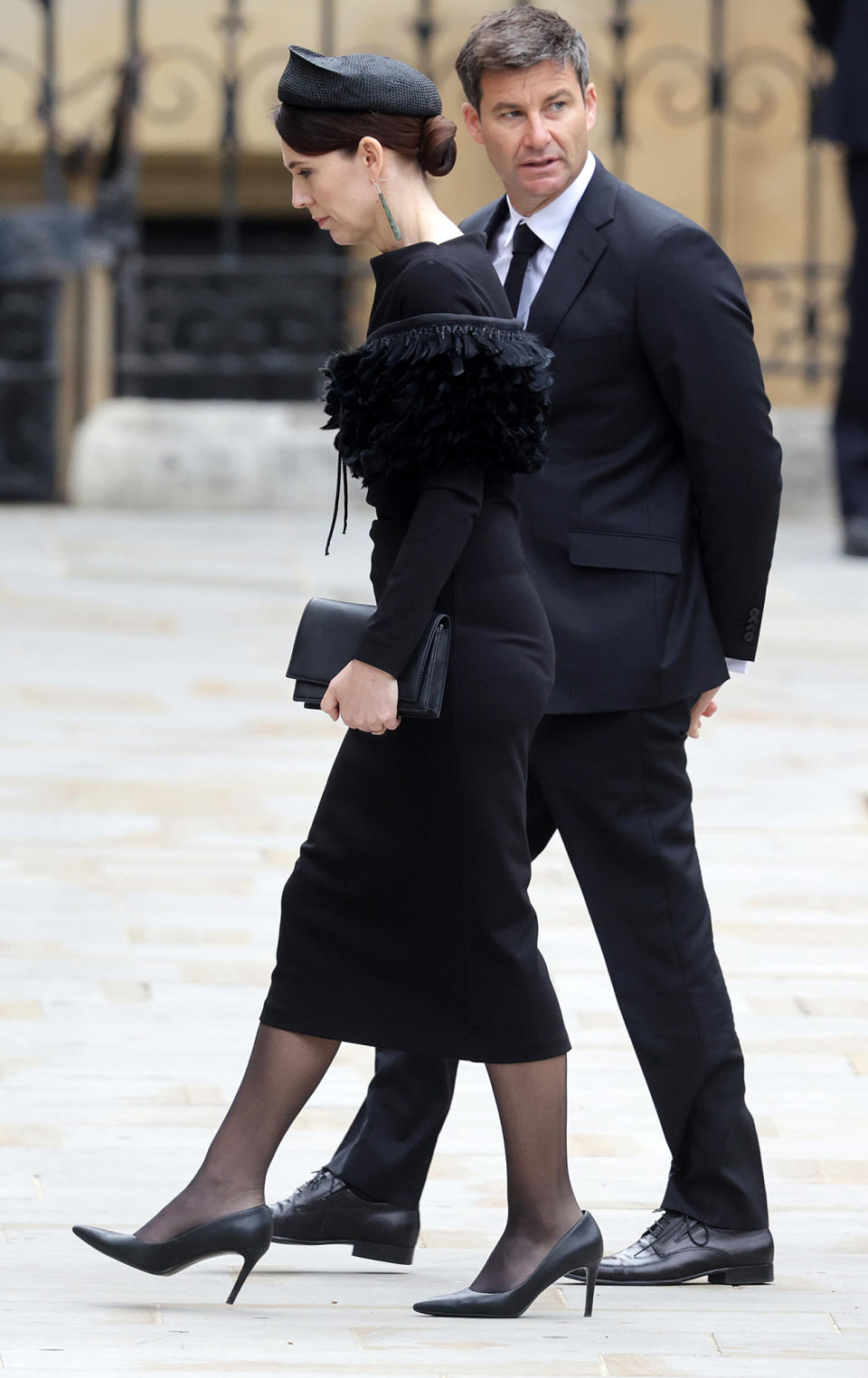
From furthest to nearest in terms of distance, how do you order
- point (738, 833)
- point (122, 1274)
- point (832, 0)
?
point (832, 0) < point (738, 833) < point (122, 1274)

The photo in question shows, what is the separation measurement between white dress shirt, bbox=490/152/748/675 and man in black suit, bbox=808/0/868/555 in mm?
5618

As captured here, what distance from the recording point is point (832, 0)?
8.71m

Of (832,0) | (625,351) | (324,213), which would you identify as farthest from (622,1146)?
(832,0)

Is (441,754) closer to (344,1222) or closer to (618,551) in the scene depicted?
(618,551)

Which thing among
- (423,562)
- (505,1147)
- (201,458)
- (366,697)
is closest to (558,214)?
(423,562)

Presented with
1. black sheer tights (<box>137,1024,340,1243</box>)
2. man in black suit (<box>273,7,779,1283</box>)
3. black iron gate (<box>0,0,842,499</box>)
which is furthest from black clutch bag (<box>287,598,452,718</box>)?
black iron gate (<box>0,0,842,499</box>)

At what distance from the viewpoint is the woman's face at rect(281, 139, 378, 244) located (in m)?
2.81

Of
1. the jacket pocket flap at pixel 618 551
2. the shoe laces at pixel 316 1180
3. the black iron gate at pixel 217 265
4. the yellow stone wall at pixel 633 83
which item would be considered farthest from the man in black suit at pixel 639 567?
the yellow stone wall at pixel 633 83

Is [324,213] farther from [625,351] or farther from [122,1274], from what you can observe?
[122,1274]

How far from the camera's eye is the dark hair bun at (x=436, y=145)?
2838mm

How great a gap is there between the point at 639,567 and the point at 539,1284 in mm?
871

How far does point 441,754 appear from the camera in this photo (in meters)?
2.82

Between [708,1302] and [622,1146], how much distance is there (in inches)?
22.5

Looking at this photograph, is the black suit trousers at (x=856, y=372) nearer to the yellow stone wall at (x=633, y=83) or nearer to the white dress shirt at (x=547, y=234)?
the yellow stone wall at (x=633, y=83)
